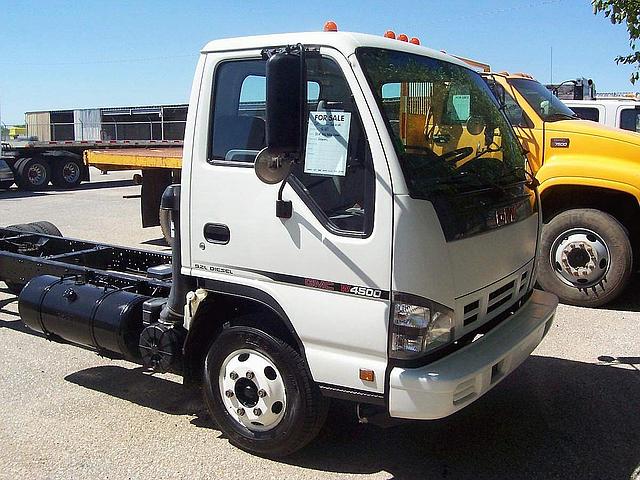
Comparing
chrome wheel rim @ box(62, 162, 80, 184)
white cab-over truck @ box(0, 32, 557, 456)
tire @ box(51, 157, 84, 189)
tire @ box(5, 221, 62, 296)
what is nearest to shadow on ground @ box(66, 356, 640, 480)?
white cab-over truck @ box(0, 32, 557, 456)

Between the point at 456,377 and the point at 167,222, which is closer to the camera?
the point at 456,377

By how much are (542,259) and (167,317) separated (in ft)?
15.0

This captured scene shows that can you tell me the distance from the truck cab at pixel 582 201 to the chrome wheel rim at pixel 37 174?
1813cm

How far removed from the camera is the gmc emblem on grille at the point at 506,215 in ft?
12.9

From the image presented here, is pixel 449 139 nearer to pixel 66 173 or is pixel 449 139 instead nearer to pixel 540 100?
pixel 540 100

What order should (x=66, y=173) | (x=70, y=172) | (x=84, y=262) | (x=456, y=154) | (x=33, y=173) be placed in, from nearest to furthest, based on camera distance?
(x=456, y=154), (x=84, y=262), (x=33, y=173), (x=66, y=173), (x=70, y=172)

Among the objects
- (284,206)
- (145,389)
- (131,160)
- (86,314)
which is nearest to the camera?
(284,206)

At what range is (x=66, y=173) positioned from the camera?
22.9m

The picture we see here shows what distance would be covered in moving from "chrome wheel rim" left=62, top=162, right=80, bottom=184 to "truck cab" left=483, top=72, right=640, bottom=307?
731 inches

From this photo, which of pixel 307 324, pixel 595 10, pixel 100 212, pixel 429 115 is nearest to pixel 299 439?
pixel 307 324

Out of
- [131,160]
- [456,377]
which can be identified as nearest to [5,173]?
[131,160]

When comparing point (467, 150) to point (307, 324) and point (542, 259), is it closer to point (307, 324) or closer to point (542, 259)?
point (307, 324)

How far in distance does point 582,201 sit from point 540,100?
4.11ft

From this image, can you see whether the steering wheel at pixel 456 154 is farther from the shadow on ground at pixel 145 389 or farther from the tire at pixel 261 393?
the shadow on ground at pixel 145 389
